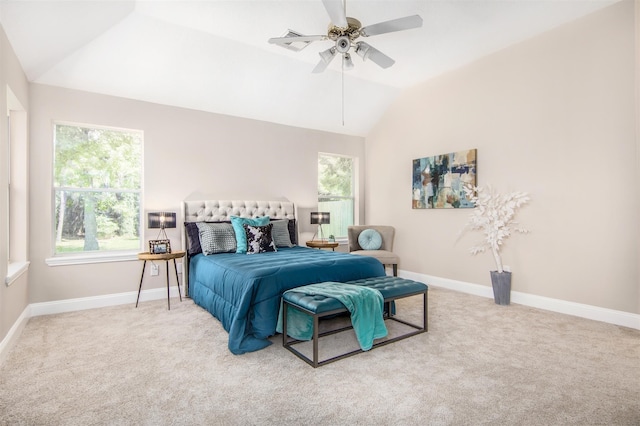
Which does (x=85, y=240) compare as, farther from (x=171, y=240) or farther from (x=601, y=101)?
(x=601, y=101)

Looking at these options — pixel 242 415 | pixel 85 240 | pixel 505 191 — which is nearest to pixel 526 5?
pixel 505 191

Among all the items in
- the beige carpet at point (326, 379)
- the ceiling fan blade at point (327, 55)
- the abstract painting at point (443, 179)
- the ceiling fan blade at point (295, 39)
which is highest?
the ceiling fan blade at point (327, 55)

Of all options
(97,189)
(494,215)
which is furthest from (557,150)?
(97,189)

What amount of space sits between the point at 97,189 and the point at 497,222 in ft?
16.1

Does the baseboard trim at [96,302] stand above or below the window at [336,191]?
below

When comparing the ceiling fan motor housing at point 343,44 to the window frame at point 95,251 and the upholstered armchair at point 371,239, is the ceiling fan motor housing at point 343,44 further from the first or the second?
the upholstered armchair at point 371,239

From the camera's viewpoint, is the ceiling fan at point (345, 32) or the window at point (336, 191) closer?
the ceiling fan at point (345, 32)

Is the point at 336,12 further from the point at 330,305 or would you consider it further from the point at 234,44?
the point at 330,305

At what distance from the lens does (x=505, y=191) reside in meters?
4.47

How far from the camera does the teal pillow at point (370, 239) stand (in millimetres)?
5566

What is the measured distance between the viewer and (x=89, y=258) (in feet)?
13.6

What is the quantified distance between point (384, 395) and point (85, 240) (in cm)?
394

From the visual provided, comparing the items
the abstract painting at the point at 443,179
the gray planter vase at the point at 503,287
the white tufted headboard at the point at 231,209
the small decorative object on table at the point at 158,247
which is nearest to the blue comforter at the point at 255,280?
the small decorative object on table at the point at 158,247

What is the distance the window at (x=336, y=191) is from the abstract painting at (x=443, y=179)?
1387 mm
